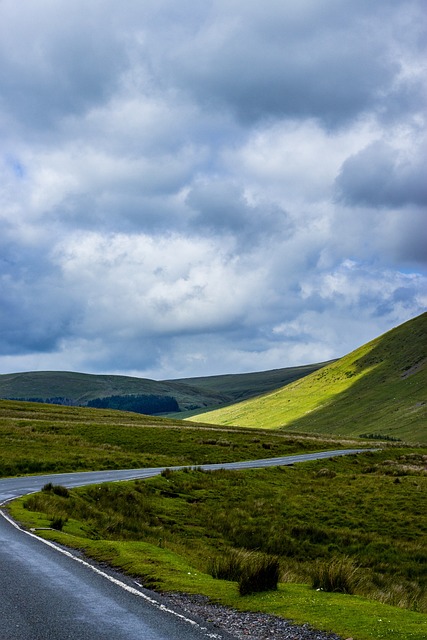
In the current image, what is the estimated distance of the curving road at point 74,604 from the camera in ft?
32.8

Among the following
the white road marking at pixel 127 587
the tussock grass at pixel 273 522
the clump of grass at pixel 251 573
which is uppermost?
the white road marking at pixel 127 587

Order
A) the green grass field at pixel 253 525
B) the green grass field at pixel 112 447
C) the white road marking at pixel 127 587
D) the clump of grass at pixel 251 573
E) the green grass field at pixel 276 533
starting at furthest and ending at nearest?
the green grass field at pixel 112 447, the clump of grass at pixel 251 573, the green grass field at pixel 253 525, the green grass field at pixel 276 533, the white road marking at pixel 127 587

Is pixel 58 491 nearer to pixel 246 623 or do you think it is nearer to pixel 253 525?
pixel 253 525

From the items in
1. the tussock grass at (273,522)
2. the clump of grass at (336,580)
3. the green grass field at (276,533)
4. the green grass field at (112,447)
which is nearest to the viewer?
the green grass field at (276,533)

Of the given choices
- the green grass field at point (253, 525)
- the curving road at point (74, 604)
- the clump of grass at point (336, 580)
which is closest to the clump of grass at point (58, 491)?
the green grass field at point (253, 525)

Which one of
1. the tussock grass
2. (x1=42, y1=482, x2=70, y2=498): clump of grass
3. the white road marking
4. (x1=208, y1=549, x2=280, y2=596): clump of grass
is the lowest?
the tussock grass

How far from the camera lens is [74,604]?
11625mm

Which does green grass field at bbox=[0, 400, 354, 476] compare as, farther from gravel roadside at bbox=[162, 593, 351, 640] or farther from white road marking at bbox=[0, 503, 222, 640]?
gravel roadside at bbox=[162, 593, 351, 640]

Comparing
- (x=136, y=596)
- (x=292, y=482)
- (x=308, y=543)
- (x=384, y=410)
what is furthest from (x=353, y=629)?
(x=384, y=410)

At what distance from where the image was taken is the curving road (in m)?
10.0

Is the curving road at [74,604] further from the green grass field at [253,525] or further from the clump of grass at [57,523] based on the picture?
the clump of grass at [57,523]

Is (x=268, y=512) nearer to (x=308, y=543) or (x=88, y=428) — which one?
(x=308, y=543)

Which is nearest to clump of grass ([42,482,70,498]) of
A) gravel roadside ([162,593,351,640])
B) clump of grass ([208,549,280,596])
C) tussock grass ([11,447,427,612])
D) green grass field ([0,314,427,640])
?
green grass field ([0,314,427,640])

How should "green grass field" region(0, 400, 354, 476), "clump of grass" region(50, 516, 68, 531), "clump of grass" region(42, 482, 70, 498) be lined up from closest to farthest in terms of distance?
1. "clump of grass" region(50, 516, 68, 531)
2. "clump of grass" region(42, 482, 70, 498)
3. "green grass field" region(0, 400, 354, 476)
